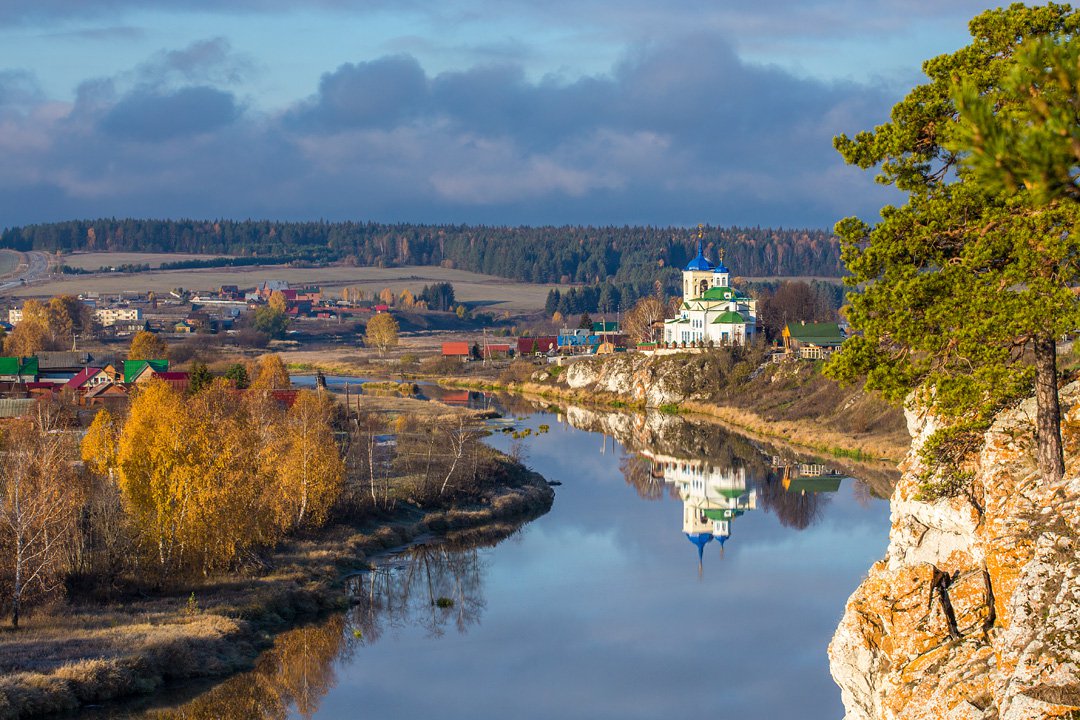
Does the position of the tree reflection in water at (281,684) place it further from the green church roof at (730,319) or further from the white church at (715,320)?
the green church roof at (730,319)

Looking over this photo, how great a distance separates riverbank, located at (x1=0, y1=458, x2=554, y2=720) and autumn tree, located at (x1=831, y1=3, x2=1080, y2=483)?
548 inches

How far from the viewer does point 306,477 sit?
34.0m

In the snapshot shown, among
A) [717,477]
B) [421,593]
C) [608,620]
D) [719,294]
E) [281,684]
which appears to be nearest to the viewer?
[281,684]

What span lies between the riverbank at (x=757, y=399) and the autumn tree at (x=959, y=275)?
3361 cm

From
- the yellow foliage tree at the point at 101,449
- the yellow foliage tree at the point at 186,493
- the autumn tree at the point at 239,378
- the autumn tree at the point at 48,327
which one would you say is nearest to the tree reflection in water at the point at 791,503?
the yellow foliage tree at the point at 186,493

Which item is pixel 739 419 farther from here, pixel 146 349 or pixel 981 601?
pixel 981 601

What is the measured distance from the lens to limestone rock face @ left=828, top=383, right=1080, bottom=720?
11570 mm

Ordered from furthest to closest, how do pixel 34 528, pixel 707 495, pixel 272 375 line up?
pixel 272 375, pixel 707 495, pixel 34 528

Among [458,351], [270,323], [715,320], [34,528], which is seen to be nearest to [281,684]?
[34,528]

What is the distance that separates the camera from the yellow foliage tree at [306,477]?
110 ft

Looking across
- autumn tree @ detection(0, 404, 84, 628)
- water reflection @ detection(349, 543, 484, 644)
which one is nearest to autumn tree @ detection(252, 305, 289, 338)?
water reflection @ detection(349, 543, 484, 644)

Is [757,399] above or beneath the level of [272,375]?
beneath

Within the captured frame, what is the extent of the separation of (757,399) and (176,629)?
47.6 metres

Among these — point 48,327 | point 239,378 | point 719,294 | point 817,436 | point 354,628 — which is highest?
point 719,294
